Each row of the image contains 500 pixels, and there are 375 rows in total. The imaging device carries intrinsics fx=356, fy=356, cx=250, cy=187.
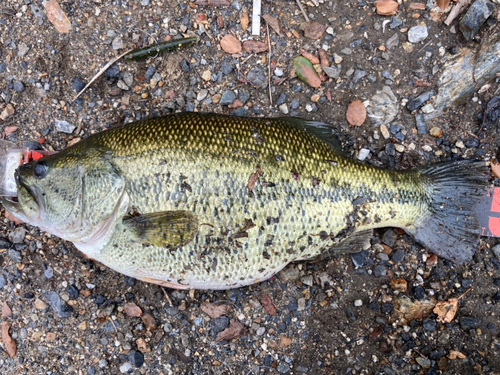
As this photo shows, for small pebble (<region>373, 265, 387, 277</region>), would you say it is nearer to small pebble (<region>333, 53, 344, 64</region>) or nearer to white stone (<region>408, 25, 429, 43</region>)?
small pebble (<region>333, 53, 344, 64</region>)

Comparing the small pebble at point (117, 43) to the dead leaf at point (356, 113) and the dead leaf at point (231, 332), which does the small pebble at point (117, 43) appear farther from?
the dead leaf at point (231, 332)

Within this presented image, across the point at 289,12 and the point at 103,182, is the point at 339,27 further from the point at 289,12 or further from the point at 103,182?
the point at 103,182

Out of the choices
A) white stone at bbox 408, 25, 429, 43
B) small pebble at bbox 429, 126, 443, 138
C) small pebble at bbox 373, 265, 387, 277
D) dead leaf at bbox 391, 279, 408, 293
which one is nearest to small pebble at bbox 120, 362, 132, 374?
small pebble at bbox 373, 265, 387, 277

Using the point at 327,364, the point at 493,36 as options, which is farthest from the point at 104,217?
the point at 493,36

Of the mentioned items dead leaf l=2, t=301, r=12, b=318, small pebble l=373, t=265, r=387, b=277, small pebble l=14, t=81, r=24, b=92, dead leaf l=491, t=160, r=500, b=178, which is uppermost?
small pebble l=14, t=81, r=24, b=92

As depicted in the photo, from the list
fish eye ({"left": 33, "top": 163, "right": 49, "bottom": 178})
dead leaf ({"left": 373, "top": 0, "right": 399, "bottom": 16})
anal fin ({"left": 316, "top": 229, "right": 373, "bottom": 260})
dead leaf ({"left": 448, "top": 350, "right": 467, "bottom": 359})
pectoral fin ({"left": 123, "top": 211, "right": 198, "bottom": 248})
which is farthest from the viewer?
dead leaf ({"left": 373, "top": 0, "right": 399, "bottom": 16})

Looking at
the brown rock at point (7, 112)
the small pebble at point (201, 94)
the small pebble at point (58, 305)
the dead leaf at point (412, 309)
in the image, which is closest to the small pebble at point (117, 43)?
the small pebble at point (201, 94)
